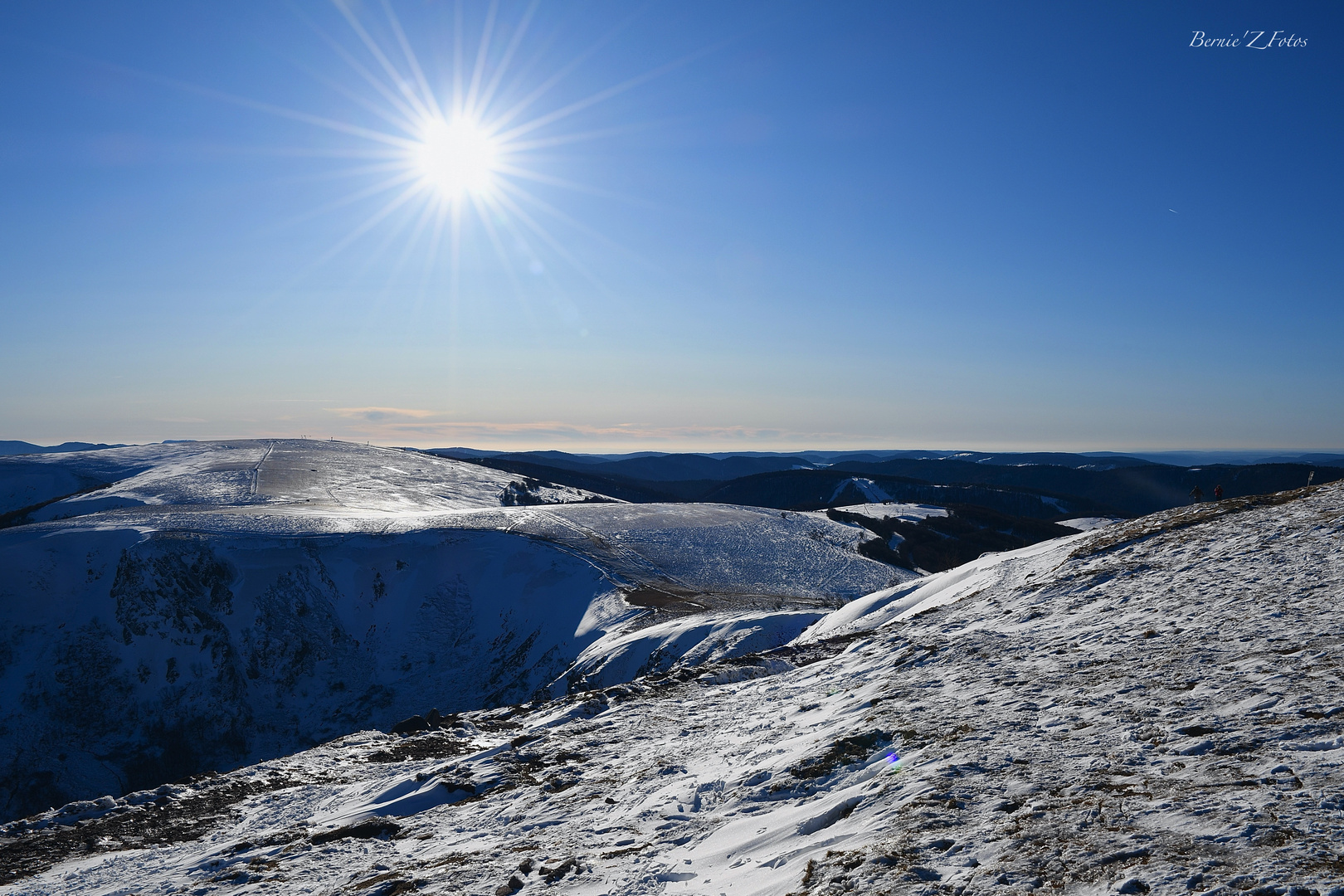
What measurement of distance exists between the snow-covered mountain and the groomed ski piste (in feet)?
43.2

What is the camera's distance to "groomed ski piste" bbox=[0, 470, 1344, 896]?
491cm

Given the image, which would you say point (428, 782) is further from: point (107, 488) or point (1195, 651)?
point (107, 488)

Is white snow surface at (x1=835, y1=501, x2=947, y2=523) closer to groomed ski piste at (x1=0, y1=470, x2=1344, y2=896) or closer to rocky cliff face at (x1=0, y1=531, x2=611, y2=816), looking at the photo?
rocky cliff face at (x1=0, y1=531, x2=611, y2=816)

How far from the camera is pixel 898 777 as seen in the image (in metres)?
6.77

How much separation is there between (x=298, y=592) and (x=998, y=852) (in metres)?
43.8

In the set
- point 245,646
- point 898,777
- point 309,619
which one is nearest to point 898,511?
point 309,619

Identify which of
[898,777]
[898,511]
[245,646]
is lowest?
[245,646]

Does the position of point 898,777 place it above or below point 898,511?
above

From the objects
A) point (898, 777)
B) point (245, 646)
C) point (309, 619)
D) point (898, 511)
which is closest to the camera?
point (898, 777)

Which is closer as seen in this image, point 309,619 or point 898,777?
point 898,777

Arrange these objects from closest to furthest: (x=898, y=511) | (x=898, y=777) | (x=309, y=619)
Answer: (x=898, y=777), (x=309, y=619), (x=898, y=511)

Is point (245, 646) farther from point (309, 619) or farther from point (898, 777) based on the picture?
point (898, 777)

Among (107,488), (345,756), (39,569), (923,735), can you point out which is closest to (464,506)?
(107,488)

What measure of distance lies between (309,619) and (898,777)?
40727 mm
